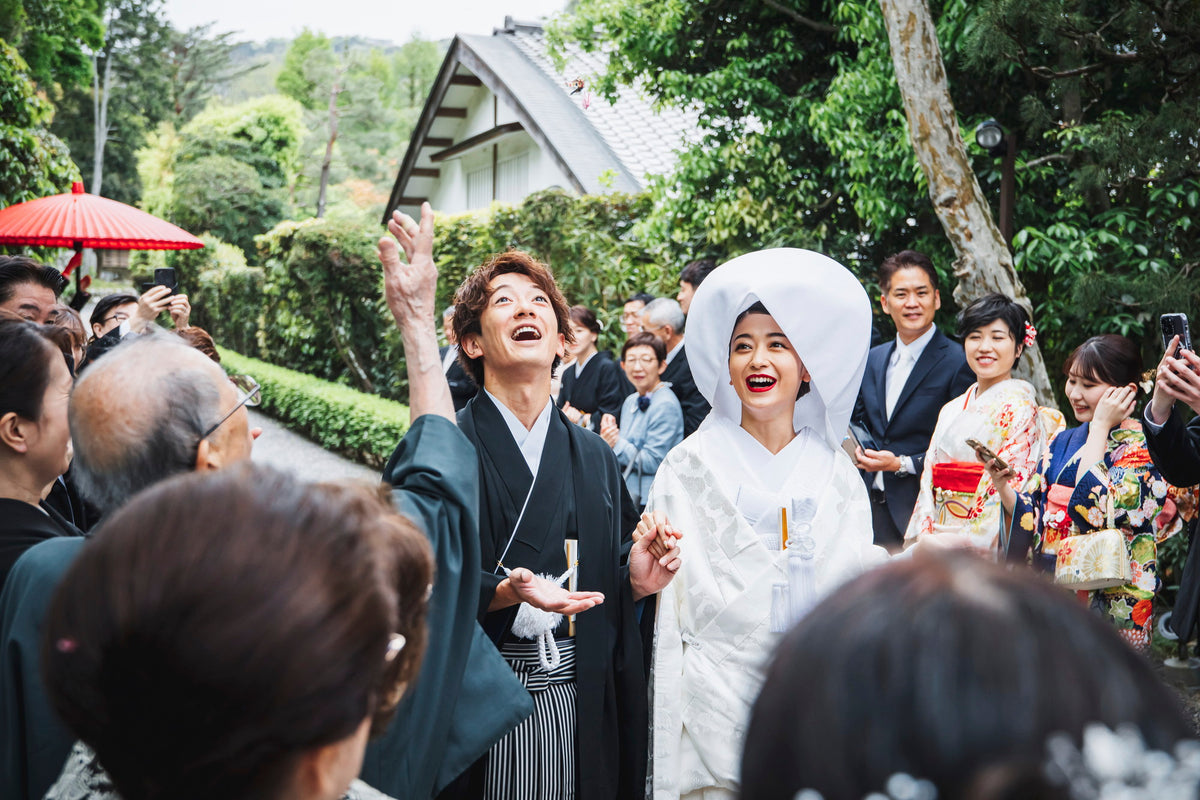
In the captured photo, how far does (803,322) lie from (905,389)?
7.18 ft

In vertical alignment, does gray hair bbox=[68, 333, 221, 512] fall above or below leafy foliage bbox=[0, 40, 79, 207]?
below

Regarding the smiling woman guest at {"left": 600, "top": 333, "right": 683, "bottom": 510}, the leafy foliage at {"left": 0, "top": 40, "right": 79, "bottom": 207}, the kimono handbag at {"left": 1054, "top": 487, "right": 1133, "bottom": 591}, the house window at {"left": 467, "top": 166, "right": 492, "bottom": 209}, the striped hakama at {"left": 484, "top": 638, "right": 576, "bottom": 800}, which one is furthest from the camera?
the house window at {"left": 467, "top": 166, "right": 492, "bottom": 209}

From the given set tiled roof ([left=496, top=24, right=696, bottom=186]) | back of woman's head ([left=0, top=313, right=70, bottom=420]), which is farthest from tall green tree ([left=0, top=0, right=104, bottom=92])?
back of woman's head ([left=0, top=313, right=70, bottom=420])

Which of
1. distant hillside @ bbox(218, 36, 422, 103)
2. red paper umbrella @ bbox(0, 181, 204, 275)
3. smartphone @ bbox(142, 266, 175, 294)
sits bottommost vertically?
smartphone @ bbox(142, 266, 175, 294)

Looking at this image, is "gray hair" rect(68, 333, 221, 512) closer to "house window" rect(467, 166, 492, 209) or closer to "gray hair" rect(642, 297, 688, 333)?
"gray hair" rect(642, 297, 688, 333)

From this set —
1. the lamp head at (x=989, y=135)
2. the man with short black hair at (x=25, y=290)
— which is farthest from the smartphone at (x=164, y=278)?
the lamp head at (x=989, y=135)

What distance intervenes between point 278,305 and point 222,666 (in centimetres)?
1703

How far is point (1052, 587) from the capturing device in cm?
83

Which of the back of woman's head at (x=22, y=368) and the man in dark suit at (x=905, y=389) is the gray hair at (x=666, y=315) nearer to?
the man in dark suit at (x=905, y=389)

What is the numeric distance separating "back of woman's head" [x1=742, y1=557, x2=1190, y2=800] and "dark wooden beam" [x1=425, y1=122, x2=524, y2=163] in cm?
1478

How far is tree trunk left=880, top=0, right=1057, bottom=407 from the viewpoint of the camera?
6.05 metres

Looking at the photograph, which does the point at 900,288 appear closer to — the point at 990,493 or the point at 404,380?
the point at 990,493

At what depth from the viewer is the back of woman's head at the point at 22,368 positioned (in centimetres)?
198

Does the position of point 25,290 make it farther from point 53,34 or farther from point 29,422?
point 53,34
